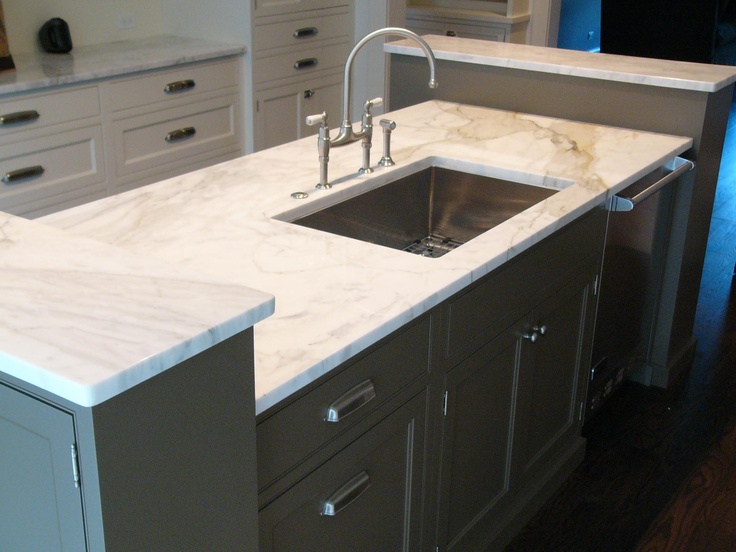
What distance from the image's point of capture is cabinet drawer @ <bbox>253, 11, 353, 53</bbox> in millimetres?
4301

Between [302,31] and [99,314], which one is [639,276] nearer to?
[99,314]

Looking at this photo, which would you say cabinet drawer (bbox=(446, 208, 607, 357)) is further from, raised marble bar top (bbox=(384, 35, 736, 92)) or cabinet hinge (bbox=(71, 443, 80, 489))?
cabinet hinge (bbox=(71, 443, 80, 489))

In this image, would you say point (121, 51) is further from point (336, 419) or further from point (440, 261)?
point (336, 419)

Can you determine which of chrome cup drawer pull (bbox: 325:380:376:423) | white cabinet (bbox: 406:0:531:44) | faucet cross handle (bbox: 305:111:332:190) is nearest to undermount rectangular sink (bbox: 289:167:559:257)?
faucet cross handle (bbox: 305:111:332:190)

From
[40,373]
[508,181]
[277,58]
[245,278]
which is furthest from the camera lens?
[277,58]

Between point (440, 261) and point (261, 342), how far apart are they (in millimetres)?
481

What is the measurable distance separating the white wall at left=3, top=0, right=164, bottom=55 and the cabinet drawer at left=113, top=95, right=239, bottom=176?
0.62 meters

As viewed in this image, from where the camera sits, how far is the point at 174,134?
3986mm

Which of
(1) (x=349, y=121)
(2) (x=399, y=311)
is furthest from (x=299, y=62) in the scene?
(2) (x=399, y=311)

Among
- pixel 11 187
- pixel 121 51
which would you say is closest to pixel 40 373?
pixel 11 187

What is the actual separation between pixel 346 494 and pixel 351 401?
0.19m

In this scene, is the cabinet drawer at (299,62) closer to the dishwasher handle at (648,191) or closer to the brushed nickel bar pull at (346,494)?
the dishwasher handle at (648,191)

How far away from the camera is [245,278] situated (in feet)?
5.74

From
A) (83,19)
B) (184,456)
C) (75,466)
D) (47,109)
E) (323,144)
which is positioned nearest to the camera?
(75,466)
